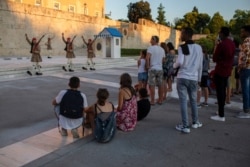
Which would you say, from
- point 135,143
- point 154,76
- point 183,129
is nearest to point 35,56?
point 154,76

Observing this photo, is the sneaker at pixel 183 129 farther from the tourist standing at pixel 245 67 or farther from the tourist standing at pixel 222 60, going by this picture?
the tourist standing at pixel 245 67

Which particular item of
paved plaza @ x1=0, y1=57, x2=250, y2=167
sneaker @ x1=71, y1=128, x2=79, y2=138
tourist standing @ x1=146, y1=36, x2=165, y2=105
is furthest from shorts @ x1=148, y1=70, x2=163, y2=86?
sneaker @ x1=71, y1=128, x2=79, y2=138

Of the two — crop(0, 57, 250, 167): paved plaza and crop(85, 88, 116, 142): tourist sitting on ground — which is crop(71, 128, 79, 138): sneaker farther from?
crop(85, 88, 116, 142): tourist sitting on ground

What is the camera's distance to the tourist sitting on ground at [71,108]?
514 centimetres

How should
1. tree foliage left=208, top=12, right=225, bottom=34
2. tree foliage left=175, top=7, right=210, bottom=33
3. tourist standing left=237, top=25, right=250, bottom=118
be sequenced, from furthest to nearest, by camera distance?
tree foliage left=175, top=7, right=210, bottom=33, tree foliage left=208, top=12, right=225, bottom=34, tourist standing left=237, top=25, right=250, bottom=118

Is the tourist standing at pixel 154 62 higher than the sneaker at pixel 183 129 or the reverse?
higher

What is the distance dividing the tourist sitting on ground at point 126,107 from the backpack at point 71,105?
2.45ft

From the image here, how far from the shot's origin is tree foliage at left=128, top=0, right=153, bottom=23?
218ft

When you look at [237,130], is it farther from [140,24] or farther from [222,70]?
[140,24]

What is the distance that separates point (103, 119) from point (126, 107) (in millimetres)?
639

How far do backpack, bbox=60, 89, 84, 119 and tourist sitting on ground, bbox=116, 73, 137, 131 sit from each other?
29.4 inches

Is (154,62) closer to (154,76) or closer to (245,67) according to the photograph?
(154,76)

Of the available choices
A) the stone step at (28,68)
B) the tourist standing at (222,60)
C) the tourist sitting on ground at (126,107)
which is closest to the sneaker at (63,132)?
the tourist sitting on ground at (126,107)

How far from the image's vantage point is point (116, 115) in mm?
5621
